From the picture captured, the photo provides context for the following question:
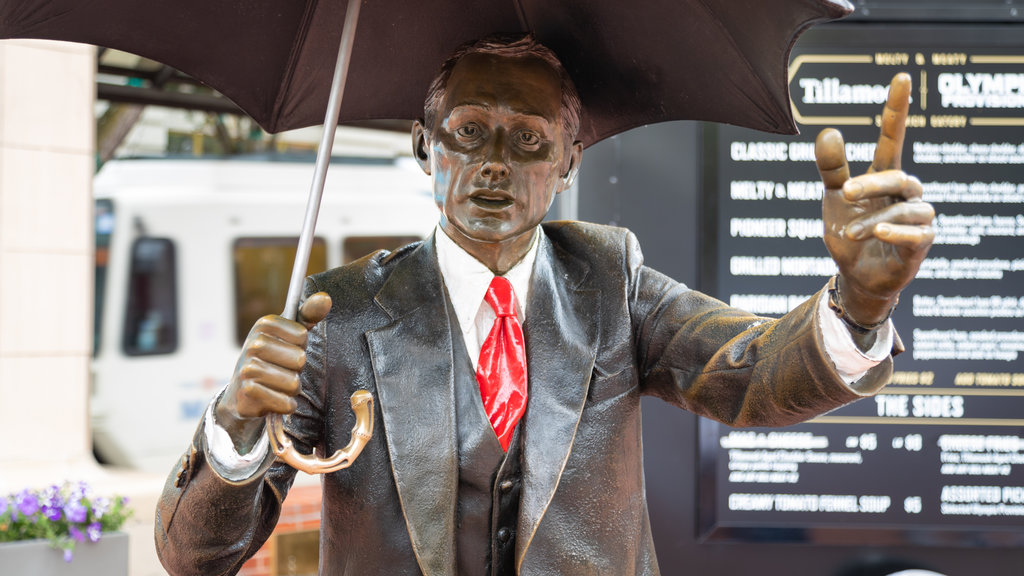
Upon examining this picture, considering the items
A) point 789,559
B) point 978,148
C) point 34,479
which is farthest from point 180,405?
point 978,148

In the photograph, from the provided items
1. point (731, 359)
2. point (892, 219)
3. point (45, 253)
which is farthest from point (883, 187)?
point (45, 253)

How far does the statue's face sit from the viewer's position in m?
1.91

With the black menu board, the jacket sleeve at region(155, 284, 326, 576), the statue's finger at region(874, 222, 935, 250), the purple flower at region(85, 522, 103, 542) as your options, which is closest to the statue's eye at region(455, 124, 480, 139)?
the jacket sleeve at region(155, 284, 326, 576)

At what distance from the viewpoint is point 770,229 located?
3.84 m

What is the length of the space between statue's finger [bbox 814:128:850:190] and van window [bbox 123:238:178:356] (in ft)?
26.8

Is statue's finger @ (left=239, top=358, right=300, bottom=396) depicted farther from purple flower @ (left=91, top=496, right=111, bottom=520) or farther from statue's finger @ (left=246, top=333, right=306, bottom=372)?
purple flower @ (left=91, top=496, right=111, bottom=520)

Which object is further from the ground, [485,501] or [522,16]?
[522,16]

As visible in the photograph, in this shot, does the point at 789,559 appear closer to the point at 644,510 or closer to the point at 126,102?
the point at 644,510

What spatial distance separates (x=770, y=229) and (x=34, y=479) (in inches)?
190

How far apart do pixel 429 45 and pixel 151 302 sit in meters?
7.39

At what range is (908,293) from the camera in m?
3.81

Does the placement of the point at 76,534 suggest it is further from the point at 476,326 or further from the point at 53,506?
the point at 476,326

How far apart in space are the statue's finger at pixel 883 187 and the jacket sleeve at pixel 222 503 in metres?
0.99

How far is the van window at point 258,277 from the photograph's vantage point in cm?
897
